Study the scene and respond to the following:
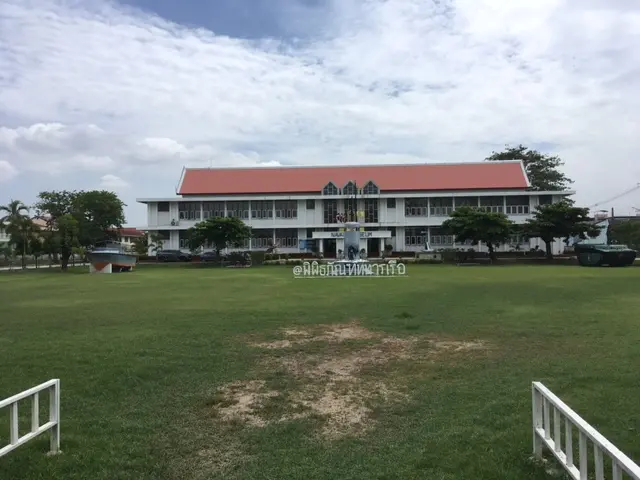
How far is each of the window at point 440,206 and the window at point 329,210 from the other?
9.12 metres

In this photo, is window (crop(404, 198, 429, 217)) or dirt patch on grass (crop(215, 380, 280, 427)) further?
window (crop(404, 198, 429, 217))

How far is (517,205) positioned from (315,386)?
47084 mm

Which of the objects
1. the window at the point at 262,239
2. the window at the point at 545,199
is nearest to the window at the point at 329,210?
the window at the point at 262,239

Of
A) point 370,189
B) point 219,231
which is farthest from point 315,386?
point 370,189

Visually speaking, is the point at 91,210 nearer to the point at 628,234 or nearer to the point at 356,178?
the point at 356,178

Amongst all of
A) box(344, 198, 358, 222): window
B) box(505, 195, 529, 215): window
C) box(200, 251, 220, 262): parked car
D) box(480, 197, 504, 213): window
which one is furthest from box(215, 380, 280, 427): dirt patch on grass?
box(505, 195, 529, 215): window

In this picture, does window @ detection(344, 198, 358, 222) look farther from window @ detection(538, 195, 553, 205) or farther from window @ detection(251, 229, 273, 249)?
window @ detection(538, 195, 553, 205)

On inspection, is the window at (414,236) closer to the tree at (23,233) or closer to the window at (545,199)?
the window at (545,199)

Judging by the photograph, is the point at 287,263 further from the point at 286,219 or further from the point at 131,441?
the point at 131,441

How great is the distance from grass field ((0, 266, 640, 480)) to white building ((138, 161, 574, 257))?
38498 mm

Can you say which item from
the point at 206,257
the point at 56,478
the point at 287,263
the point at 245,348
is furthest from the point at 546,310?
the point at 206,257

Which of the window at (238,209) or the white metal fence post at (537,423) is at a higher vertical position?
the window at (238,209)

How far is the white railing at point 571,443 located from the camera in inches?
95.0

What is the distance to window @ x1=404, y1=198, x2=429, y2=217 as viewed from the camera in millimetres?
50188
